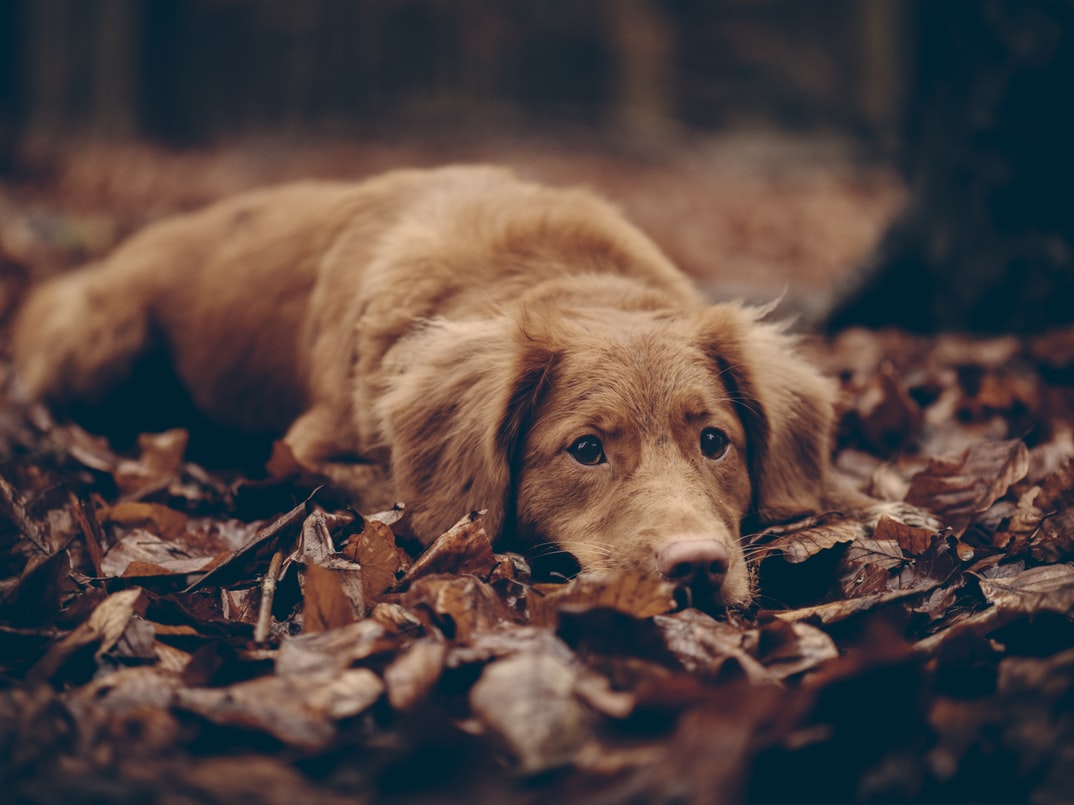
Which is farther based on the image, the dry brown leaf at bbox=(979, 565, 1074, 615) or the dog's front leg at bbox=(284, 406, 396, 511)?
the dog's front leg at bbox=(284, 406, 396, 511)

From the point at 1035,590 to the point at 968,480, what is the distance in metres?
0.81

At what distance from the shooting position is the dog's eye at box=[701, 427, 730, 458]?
2881 millimetres

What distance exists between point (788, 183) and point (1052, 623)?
1284cm

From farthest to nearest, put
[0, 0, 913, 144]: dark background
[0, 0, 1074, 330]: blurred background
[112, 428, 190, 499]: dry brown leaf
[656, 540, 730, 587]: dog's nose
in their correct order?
[0, 0, 913, 144]: dark background, [0, 0, 1074, 330]: blurred background, [112, 428, 190, 499]: dry brown leaf, [656, 540, 730, 587]: dog's nose

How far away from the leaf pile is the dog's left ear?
0.19 meters

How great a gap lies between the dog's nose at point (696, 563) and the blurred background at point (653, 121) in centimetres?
315

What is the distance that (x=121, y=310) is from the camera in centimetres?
444

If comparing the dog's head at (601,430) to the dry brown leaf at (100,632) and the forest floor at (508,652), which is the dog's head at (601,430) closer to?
the forest floor at (508,652)

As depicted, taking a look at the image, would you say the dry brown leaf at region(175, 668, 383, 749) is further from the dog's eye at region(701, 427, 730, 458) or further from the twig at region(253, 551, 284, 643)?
the dog's eye at region(701, 427, 730, 458)

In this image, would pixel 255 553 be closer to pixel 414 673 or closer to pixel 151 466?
pixel 414 673

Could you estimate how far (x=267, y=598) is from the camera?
2.17 m

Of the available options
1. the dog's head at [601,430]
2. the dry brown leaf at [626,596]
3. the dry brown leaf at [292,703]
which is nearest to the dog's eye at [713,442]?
the dog's head at [601,430]

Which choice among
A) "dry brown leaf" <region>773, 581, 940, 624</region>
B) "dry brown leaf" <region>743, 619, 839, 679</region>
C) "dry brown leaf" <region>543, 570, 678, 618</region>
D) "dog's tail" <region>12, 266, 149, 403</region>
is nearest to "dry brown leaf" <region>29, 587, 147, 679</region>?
"dry brown leaf" <region>543, 570, 678, 618</region>

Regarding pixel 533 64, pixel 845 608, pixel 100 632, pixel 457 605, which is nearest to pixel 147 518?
pixel 100 632
